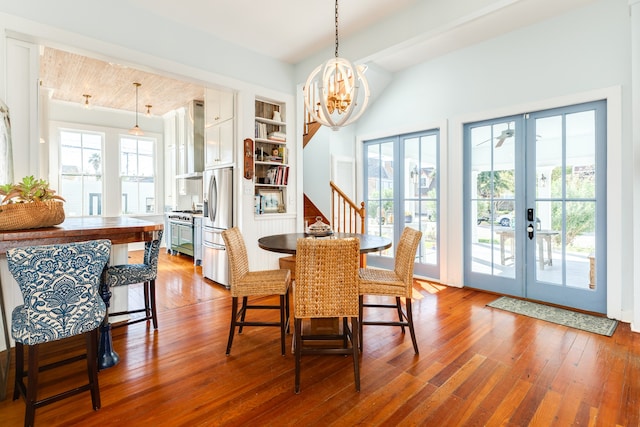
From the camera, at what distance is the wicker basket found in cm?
189

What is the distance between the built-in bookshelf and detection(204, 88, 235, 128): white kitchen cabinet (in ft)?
1.14

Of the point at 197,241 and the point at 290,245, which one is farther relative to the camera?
the point at 197,241

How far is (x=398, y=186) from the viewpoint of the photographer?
4.93 m

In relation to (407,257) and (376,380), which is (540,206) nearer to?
(407,257)

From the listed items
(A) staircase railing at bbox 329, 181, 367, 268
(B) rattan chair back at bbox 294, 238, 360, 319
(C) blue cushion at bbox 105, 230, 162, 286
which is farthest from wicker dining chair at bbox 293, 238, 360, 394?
(A) staircase railing at bbox 329, 181, 367, 268

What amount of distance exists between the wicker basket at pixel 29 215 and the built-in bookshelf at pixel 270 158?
90.3 inches

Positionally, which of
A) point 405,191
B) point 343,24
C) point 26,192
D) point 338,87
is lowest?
point 26,192

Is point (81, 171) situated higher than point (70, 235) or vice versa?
point (81, 171)

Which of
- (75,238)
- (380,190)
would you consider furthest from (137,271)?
(380,190)

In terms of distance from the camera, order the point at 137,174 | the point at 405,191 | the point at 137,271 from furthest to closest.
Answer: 1. the point at 137,174
2. the point at 405,191
3. the point at 137,271

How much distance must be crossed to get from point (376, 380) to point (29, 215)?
93.6 inches

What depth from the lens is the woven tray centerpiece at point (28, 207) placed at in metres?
1.90

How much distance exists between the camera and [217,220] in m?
4.36

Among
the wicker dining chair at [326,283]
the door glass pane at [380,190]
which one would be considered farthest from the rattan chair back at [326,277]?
the door glass pane at [380,190]
